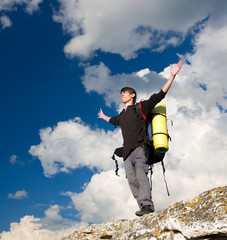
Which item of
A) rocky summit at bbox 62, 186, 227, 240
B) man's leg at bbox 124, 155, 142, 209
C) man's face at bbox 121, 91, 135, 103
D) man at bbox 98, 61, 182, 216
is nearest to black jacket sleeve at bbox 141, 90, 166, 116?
man at bbox 98, 61, 182, 216

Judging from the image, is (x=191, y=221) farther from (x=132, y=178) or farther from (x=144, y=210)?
(x=132, y=178)

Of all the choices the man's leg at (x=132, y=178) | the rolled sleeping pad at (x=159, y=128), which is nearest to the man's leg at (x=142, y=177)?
the man's leg at (x=132, y=178)

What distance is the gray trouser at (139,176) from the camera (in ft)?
23.0

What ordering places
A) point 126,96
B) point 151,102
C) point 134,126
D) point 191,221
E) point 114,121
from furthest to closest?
point 114,121, point 126,96, point 134,126, point 151,102, point 191,221

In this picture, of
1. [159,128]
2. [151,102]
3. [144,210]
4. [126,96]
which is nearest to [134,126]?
[159,128]

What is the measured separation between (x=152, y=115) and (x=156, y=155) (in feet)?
4.45

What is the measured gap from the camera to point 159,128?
810 centimetres

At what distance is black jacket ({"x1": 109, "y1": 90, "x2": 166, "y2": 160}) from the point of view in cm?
790

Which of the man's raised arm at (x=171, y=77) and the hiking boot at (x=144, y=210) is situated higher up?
the man's raised arm at (x=171, y=77)

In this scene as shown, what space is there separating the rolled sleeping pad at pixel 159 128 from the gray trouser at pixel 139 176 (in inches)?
23.3

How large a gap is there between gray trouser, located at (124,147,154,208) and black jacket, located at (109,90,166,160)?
209 millimetres

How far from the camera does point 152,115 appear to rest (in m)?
8.52

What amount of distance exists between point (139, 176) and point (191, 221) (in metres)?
2.94

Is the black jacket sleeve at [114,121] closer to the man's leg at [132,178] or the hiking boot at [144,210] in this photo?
the man's leg at [132,178]
